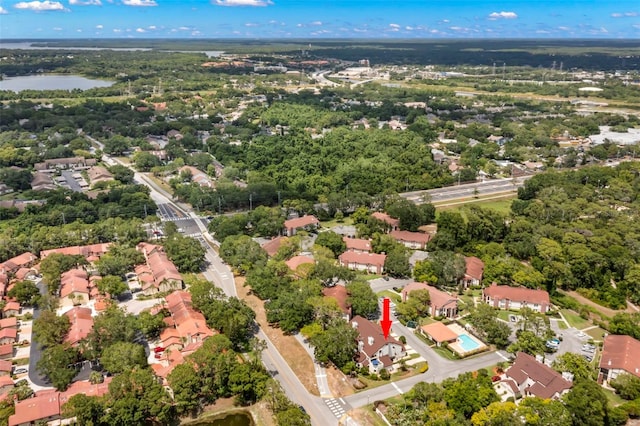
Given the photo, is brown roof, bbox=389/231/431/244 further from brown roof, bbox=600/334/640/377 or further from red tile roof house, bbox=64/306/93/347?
red tile roof house, bbox=64/306/93/347

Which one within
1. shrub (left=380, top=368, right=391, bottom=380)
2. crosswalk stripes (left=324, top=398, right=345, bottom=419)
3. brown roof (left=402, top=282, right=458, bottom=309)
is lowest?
crosswalk stripes (left=324, top=398, right=345, bottom=419)

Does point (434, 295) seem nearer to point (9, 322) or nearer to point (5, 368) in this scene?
point (5, 368)

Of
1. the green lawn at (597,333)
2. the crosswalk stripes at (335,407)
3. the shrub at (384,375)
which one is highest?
Answer: the green lawn at (597,333)

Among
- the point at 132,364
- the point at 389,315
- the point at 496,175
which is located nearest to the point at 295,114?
the point at 496,175

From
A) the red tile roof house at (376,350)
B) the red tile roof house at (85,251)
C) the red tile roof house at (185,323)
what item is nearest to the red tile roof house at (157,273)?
the red tile roof house at (185,323)

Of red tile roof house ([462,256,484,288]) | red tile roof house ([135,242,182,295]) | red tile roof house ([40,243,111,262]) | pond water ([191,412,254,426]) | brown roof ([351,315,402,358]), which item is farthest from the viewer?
red tile roof house ([40,243,111,262])

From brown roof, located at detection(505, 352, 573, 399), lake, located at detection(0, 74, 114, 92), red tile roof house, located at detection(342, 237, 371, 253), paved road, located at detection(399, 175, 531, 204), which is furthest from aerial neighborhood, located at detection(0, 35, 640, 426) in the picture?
lake, located at detection(0, 74, 114, 92)

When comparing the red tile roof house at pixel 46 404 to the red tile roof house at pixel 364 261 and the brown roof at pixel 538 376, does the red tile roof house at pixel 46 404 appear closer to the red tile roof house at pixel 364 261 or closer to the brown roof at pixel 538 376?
the red tile roof house at pixel 364 261
